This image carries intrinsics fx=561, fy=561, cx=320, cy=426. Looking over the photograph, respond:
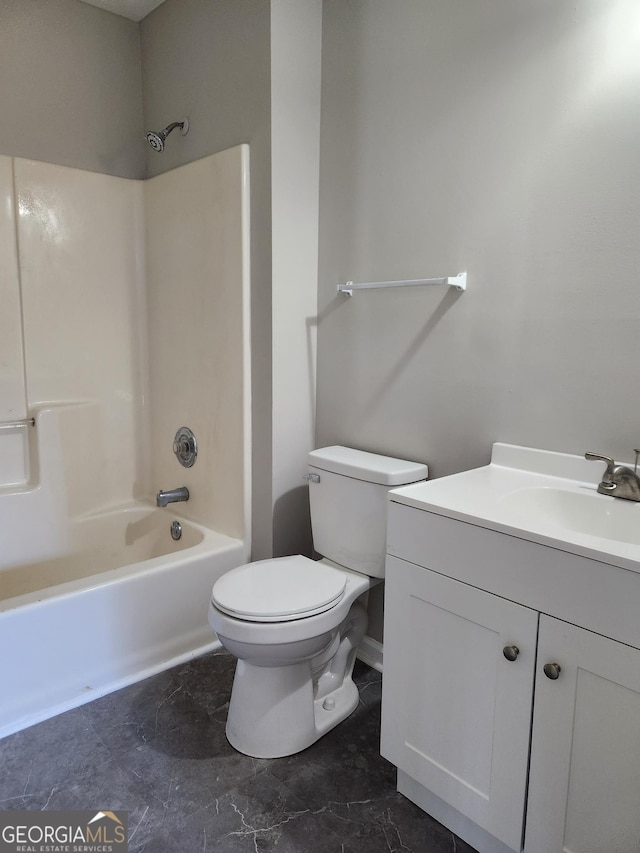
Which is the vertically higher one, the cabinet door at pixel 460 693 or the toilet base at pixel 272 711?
the cabinet door at pixel 460 693

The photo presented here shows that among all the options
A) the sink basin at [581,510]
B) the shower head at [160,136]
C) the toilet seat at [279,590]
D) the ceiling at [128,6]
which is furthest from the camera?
the ceiling at [128,6]

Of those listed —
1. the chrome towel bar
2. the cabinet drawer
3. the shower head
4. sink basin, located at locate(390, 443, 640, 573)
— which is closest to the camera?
the cabinet drawer

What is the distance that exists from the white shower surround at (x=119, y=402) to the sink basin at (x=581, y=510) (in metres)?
1.10

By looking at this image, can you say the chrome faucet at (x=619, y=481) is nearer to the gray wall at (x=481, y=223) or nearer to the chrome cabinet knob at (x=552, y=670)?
the gray wall at (x=481, y=223)

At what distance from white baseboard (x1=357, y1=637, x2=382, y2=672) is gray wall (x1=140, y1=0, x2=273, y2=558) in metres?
0.49

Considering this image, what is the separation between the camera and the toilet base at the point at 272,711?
1.59 m

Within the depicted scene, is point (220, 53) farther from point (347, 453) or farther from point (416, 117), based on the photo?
point (347, 453)

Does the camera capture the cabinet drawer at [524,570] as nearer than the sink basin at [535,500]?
Yes

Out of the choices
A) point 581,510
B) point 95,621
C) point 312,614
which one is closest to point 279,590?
point 312,614

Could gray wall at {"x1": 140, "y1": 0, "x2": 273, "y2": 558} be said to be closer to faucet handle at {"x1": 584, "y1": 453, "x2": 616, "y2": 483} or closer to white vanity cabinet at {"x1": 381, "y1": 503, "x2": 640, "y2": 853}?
white vanity cabinet at {"x1": 381, "y1": 503, "x2": 640, "y2": 853}

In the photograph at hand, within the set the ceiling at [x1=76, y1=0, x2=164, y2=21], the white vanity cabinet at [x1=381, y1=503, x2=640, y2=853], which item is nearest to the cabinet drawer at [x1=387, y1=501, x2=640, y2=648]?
the white vanity cabinet at [x1=381, y1=503, x2=640, y2=853]

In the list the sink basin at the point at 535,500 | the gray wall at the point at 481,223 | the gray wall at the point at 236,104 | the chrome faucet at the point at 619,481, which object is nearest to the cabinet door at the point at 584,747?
the sink basin at the point at 535,500

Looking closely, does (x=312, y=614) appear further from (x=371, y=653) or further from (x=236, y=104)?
(x=236, y=104)

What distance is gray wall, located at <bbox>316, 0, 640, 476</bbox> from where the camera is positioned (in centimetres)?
136
